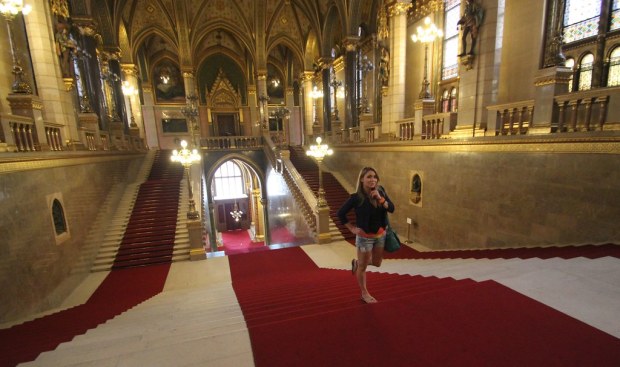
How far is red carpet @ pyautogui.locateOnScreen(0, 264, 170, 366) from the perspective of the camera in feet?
9.54

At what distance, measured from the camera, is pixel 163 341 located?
2.33m

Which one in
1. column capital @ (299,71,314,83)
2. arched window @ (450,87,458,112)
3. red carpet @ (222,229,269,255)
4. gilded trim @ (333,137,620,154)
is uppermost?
column capital @ (299,71,314,83)

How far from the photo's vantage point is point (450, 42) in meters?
11.1

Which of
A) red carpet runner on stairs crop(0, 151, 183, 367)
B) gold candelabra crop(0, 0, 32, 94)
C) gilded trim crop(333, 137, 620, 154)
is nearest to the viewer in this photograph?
red carpet runner on stairs crop(0, 151, 183, 367)

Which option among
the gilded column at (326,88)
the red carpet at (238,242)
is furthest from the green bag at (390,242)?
the red carpet at (238,242)

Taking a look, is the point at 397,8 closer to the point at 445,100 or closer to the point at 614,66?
the point at 445,100

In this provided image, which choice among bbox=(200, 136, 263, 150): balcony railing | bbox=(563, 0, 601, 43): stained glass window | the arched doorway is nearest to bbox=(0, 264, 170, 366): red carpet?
bbox=(200, 136, 263, 150): balcony railing

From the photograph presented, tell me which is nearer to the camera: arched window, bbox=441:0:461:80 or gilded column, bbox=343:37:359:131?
arched window, bbox=441:0:461:80

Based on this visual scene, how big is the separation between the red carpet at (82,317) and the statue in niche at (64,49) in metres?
6.92

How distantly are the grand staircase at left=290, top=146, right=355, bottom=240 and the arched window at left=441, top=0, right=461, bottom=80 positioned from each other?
6.36 metres

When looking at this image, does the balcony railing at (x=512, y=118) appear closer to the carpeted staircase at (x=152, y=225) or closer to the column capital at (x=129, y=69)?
the carpeted staircase at (x=152, y=225)

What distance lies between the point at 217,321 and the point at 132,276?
6140mm

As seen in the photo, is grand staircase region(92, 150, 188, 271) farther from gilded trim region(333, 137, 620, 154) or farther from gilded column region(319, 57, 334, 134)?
gilded column region(319, 57, 334, 134)

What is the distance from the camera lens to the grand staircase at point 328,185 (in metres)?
11.0
